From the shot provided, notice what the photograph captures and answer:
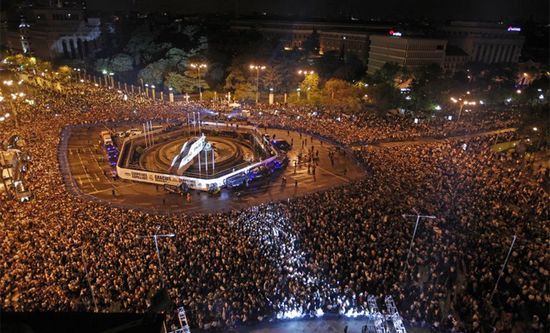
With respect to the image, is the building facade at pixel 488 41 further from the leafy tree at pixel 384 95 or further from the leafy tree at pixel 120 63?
the leafy tree at pixel 120 63

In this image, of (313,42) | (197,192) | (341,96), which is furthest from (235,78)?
(313,42)

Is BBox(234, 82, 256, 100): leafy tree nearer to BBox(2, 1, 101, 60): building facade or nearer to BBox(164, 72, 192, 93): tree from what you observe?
BBox(164, 72, 192, 93): tree

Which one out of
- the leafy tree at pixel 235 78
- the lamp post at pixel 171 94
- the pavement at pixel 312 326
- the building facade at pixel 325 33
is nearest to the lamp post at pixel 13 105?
the lamp post at pixel 171 94

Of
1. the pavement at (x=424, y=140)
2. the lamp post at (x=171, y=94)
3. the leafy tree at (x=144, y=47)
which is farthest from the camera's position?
the leafy tree at (x=144, y=47)

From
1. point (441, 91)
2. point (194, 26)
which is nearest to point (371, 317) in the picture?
point (441, 91)

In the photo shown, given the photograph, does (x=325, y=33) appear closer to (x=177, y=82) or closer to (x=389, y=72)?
(x=389, y=72)

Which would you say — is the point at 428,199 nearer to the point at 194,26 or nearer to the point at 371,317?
the point at 371,317
